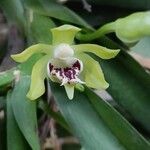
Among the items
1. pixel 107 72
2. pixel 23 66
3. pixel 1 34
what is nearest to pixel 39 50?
pixel 23 66

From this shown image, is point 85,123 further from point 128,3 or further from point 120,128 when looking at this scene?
point 128,3

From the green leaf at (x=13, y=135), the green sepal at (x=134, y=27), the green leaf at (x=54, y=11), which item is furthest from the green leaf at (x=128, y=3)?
the green leaf at (x=13, y=135)

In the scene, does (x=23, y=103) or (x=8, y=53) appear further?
(x=8, y=53)

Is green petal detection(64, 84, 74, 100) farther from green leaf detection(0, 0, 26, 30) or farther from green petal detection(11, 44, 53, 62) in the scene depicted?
green leaf detection(0, 0, 26, 30)

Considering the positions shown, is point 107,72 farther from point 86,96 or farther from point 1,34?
point 1,34

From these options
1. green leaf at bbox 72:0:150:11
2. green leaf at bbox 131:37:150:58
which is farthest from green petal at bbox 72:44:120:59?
green leaf at bbox 131:37:150:58

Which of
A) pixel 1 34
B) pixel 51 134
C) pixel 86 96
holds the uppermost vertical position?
pixel 1 34
